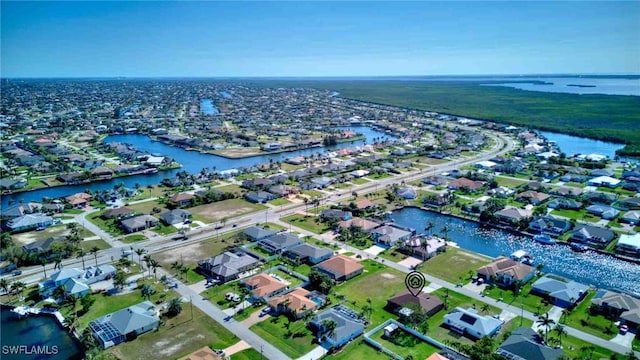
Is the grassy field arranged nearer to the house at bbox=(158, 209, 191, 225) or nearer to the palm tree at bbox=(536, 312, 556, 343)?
the palm tree at bbox=(536, 312, 556, 343)

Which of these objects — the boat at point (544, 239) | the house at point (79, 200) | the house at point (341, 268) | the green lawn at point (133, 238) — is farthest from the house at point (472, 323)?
the house at point (79, 200)

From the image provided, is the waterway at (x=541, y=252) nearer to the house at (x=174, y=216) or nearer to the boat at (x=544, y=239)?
the boat at (x=544, y=239)

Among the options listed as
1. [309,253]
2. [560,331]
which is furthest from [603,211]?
[309,253]

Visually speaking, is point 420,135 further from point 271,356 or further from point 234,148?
point 271,356

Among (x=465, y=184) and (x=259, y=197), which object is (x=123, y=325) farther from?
(x=465, y=184)

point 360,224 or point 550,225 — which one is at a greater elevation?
point 360,224

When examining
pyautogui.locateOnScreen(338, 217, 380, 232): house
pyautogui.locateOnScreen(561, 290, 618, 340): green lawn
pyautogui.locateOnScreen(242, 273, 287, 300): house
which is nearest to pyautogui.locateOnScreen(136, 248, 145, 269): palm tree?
pyautogui.locateOnScreen(242, 273, 287, 300): house
